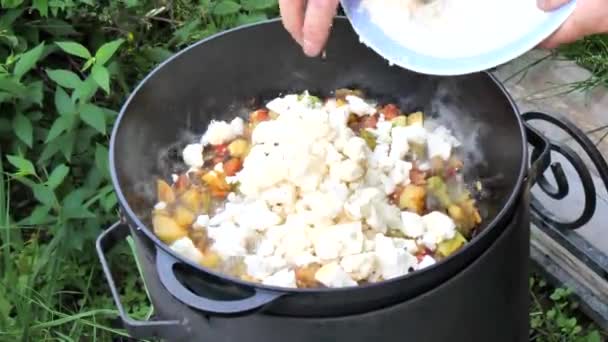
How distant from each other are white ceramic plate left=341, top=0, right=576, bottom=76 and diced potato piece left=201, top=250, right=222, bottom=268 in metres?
0.40

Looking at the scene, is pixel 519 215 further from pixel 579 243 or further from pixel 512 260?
pixel 579 243

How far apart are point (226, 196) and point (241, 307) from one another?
1.23 ft

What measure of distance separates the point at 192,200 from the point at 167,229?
0.26 feet

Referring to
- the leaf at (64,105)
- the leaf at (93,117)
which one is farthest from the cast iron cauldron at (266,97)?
the leaf at (64,105)

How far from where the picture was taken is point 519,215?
1339 mm

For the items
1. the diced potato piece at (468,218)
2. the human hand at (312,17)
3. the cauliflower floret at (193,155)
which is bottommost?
the cauliflower floret at (193,155)

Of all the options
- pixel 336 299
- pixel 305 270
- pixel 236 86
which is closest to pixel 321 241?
pixel 305 270

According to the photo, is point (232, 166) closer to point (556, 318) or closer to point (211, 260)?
point (211, 260)

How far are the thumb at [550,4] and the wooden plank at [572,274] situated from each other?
3.24ft

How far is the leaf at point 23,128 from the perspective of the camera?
6.83ft

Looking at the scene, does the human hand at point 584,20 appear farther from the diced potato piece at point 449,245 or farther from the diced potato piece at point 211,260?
the diced potato piece at point 211,260

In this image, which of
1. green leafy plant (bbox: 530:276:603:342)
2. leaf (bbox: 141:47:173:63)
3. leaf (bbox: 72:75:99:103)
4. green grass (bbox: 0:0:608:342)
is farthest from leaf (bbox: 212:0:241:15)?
green leafy plant (bbox: 530:276:603:342)

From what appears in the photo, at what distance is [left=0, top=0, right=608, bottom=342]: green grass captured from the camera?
6.53ft

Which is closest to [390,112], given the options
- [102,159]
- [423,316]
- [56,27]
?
[423,316]
